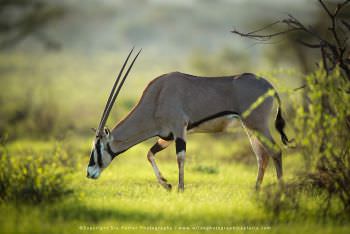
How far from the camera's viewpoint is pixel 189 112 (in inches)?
402

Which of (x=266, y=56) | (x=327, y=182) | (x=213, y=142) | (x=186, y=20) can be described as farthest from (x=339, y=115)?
(x=186, y=20)

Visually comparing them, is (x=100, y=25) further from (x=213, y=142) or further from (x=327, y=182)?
(x=327, y=182)

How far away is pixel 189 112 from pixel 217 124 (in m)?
0.51

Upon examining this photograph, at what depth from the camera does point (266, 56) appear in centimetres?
2861

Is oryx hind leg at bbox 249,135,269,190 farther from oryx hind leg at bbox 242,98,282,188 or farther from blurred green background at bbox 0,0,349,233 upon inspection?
blurred green background at bbox 0,0,349,233

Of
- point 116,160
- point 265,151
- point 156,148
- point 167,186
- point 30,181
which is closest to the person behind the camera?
point 30,181

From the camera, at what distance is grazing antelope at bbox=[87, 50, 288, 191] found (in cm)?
1007

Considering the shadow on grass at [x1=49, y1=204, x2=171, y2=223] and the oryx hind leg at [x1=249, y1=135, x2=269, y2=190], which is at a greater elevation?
the oryx hind leg at [x1=249, y1=135, x2=269, y2=190]

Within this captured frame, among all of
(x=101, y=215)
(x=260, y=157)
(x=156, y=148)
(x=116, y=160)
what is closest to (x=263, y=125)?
(x=260, y=157)

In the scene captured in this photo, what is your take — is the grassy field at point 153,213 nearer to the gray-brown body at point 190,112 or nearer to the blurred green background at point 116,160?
the blurred green background at point 116,160

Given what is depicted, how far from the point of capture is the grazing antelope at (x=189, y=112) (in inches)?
396

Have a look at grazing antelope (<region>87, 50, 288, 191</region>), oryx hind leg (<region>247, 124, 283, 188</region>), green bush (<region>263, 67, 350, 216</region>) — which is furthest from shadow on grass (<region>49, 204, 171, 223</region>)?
oryx hind leg (<region>247, 124, 283, 188</region>)

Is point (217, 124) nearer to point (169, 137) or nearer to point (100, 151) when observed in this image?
point (169, 137)

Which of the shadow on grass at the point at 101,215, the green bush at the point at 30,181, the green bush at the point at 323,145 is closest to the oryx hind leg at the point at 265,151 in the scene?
the green bush at the point at 323,145
